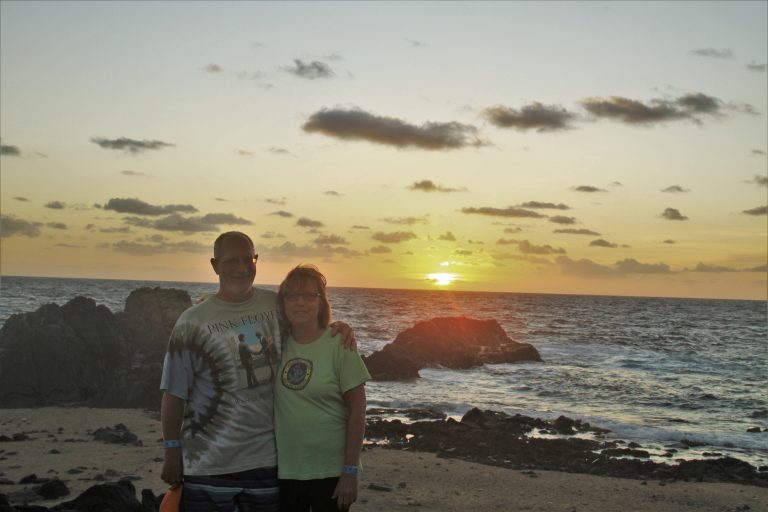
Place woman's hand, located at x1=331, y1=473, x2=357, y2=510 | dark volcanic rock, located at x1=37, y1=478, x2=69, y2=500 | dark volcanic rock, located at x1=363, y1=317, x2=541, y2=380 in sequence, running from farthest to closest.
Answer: dark volcanic rock, located at x1=363, y1=317, x2=541, y2=380 < dark volcanic rock, located at x1=37, y1=478, x2=69, y2=500 < woman's hand, located at x1=331, y1=473, x2=357, y2=510

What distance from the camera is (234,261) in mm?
4855

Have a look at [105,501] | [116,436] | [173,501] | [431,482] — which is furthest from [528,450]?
[173,501]

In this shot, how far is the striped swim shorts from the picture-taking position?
15.4 feet

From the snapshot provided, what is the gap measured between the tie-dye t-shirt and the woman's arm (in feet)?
1.61

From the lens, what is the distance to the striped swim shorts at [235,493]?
15.4 ft

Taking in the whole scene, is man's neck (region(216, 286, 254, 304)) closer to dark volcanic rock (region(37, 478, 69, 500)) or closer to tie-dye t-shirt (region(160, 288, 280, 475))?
tie-dye t-shirt (region(160, 288, 280, 475))

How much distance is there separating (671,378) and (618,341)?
913 inches

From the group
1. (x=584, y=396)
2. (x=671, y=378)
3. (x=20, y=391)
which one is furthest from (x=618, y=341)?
(x=20, y=391)

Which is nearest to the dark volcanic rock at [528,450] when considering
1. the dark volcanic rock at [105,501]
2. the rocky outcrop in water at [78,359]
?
the rocky outcrop in water at [78,359]

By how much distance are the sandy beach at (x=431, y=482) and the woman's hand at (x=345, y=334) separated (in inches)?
253

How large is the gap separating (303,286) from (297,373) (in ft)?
1.93

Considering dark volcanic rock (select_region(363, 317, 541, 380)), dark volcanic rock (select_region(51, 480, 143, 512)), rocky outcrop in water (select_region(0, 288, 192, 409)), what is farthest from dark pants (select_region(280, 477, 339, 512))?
dark volcanic rock (select_region(363, 317, 541, 380))

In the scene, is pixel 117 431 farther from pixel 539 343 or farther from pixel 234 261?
pixel 539 343

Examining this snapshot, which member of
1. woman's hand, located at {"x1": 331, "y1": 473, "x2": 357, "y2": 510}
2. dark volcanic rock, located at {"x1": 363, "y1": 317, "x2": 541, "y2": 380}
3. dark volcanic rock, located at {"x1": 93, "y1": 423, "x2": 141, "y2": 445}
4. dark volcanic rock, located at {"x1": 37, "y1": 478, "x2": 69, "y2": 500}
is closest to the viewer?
woman's hand, located at {"x1": 331, "y1": 473, "x2": 357, "y2": 510}
